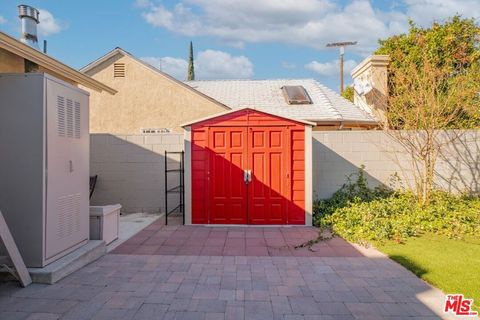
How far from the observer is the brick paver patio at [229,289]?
3385 millimetres

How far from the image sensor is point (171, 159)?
31.4 feet

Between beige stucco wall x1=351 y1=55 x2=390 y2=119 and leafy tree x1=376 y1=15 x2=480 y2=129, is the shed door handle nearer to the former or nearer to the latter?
beige stucco wall x1=351 y1=55 x2=390 y2=119

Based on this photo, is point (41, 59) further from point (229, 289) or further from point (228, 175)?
point (228, 175)

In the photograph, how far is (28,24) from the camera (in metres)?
6.37

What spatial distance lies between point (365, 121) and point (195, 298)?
38.4 ft

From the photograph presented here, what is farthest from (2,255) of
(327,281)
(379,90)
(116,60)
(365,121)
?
(379,90)

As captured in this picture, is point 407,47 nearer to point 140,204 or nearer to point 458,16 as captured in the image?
point 458,16

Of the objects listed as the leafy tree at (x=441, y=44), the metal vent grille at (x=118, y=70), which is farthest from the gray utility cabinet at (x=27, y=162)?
the leafy tree at (x=441, y=44)

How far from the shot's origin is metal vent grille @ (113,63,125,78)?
12672 millimetres

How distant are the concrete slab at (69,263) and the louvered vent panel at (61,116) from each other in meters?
1.63

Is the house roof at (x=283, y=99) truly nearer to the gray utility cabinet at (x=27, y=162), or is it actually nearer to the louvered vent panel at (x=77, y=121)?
the louvered vent panel at (x=77, y=121)

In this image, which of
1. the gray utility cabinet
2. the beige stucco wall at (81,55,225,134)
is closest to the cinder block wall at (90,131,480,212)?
the beige stucco wall at (81,55,225,134)

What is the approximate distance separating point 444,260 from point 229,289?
3262 mm

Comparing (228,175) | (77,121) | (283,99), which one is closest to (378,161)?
(228,175)
